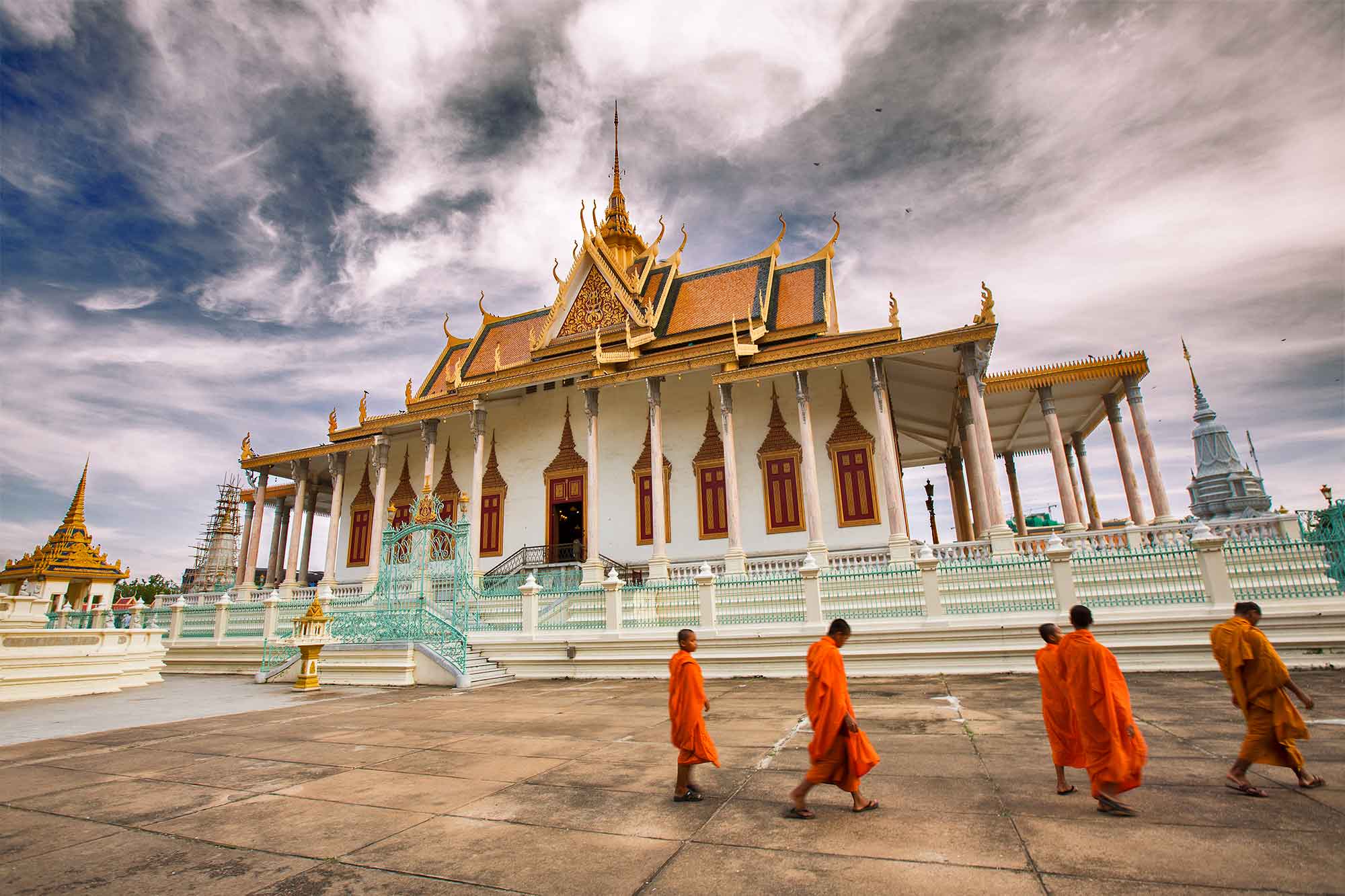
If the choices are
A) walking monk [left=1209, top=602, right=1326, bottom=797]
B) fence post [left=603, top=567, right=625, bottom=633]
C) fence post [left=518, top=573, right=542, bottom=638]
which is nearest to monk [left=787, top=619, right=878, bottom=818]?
walking monk [left=1209, top=602, right=1326, bottom=797]

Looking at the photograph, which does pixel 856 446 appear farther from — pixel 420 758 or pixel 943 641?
pixel 420 758

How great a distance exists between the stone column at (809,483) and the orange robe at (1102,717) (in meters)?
10.0

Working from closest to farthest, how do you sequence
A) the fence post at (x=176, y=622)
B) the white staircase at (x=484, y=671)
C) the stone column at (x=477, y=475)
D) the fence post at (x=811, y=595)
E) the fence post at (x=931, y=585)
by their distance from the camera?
the fence post at (x=931, y=585) → the fence post at (x=811, y=595) → the white staircase at (x=484, y=671) → the fence post at (x=176, y=622) → the stone column at (x=477, y=475)

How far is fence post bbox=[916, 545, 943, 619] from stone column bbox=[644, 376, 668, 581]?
656cm

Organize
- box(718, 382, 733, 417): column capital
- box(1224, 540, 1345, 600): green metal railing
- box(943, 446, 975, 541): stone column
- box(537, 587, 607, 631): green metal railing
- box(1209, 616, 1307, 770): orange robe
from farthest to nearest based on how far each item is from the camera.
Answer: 1. box(943, 446, 975, 541): stone column
2. box(718, 382, 733, 417): column capital
3. box(537, 587, 607, 631): green metal railing
4. box(1224, 540, 1345, 600): green metal railing
5. box(1209, 616, 1307, 770): orange robe

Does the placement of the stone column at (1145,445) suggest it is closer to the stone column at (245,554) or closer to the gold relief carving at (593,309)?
the gold relief carving at (593,309)

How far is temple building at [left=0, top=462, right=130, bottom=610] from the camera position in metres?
17.7

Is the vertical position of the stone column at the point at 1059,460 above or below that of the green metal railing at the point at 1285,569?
above

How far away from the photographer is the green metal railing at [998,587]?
358 inches

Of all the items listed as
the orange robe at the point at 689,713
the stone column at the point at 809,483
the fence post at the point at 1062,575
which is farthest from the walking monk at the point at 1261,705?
the stone column at the point at 809,483

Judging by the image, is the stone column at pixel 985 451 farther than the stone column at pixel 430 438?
No

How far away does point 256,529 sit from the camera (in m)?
21.1

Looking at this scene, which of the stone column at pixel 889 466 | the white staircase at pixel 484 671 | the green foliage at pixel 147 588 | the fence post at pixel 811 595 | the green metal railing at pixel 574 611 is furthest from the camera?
the green foliage at pixel 147 588

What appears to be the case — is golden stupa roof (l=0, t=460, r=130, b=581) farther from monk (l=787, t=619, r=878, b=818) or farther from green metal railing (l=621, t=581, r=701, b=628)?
monk (l=787, t=619, r=878, b=818)
